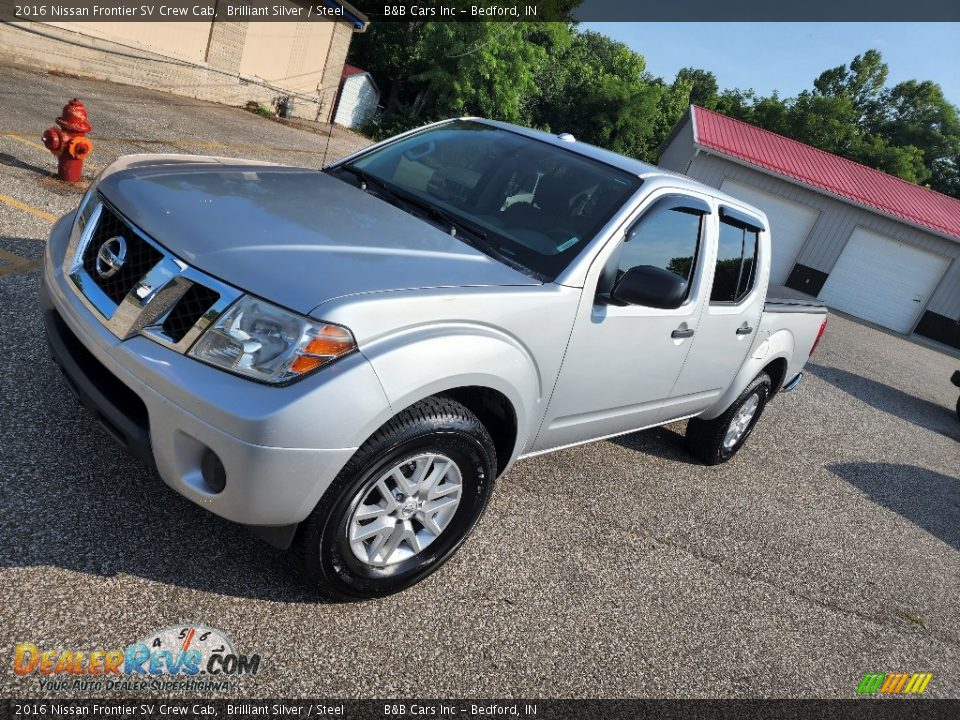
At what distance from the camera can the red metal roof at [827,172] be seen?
21219 mm

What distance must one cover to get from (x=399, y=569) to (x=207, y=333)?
1.20 m

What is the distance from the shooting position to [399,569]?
2.84 metres

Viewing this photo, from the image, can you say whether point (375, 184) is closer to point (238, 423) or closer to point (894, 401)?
point (238, 423)

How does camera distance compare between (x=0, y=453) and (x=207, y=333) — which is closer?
(x=207, y=333)

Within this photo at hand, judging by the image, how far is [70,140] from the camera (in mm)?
6609

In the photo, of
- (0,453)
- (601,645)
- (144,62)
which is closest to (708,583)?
(601,645)

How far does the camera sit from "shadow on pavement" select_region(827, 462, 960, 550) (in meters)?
5.70

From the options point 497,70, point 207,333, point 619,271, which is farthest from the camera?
point 497,70

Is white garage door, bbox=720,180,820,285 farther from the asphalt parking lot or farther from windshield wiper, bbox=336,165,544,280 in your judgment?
windshield wiper, bbox=336,165,544,280

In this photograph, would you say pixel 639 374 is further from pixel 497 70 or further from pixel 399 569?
pixel 497 70

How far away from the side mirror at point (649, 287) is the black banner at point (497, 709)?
1.60 metres

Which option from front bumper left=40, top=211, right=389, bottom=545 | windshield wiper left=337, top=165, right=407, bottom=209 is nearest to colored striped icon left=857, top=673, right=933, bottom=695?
front bumper left=40, top=211, right=389, bottom=545

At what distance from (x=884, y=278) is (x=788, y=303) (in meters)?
19.1

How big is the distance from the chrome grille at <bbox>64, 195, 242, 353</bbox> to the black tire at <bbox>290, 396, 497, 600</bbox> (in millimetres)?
675
